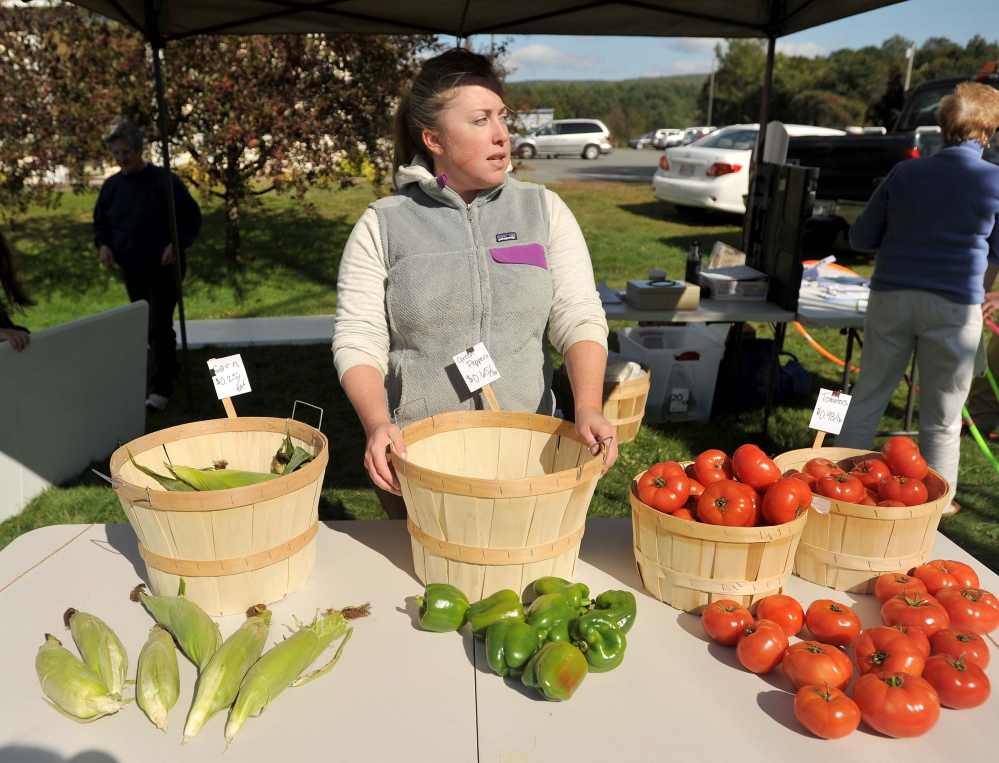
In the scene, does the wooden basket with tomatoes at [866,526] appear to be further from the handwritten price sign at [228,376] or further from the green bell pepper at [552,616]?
the handwritten price sign at [228,376]

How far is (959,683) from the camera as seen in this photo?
1.35 m

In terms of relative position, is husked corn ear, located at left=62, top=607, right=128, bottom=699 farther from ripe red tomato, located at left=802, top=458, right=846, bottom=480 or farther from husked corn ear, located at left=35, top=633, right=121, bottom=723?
ripe red tomato, located at left=802, top=458, right=846, bottom=480

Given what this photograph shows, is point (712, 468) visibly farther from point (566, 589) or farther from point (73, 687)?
point (73, 687)

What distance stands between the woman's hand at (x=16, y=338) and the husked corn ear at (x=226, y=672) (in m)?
2.89

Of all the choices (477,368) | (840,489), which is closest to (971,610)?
(840,489)

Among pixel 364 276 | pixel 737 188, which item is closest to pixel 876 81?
pixel 737 188

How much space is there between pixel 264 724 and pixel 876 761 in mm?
988

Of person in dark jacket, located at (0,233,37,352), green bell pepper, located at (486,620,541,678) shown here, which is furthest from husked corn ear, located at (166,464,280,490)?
person in dark jacket, located at (0,233,37,352)

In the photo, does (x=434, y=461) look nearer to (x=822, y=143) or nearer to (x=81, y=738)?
(x=81, y=738)

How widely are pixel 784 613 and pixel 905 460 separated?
1.76 ft

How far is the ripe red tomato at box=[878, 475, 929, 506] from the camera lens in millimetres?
1719

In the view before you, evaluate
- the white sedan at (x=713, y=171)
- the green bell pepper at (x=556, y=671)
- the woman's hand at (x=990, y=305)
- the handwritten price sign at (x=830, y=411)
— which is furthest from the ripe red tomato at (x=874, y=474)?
the white sedan at (x=713, y=171)

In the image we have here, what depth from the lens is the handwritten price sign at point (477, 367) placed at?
1.95m

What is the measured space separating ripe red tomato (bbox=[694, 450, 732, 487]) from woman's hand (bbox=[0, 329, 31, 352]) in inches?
131
